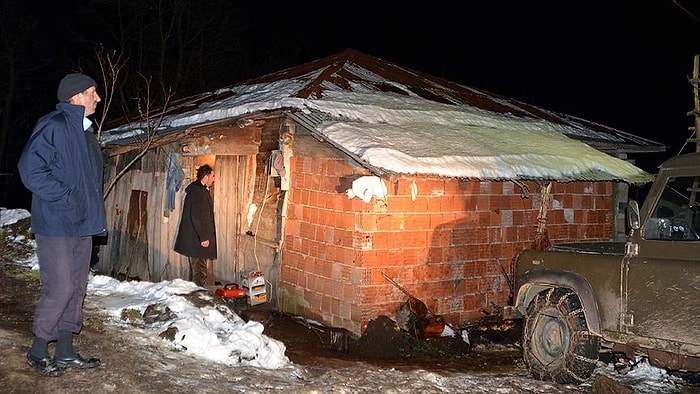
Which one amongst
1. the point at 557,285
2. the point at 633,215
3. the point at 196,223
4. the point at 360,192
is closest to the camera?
the point at 633,215

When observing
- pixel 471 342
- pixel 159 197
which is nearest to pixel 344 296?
pixel 471 342

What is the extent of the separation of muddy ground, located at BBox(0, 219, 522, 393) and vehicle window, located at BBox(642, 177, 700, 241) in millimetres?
2540

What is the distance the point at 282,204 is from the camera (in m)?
8.93

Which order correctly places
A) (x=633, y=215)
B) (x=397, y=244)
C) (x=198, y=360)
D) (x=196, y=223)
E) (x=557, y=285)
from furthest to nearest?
(x=196, y=223) → (x=397, y=244) → (x=557, y=285) → (x=198, y=360) → (x=633, y=215)

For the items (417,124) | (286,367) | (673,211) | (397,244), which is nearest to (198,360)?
(286,367)

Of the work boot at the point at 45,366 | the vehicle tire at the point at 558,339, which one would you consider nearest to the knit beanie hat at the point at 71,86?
the work boot at the point at 45,366

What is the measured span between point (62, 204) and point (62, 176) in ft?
0.67

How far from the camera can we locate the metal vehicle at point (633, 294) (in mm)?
5238

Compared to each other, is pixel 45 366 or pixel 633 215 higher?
pixel 633 215

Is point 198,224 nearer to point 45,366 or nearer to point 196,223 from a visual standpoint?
point 196,223

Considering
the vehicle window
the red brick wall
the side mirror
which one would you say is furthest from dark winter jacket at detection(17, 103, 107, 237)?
the vehicle window

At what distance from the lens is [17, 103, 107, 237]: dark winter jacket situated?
4426 mm

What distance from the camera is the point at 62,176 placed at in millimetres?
4551

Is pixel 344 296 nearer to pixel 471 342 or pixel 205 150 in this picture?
pixel 471 342
